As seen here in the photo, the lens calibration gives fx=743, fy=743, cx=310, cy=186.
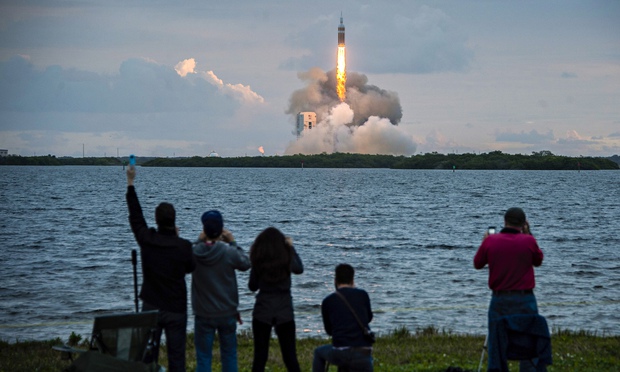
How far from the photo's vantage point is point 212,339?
25.0ft

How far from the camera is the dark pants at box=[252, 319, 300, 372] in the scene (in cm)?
726

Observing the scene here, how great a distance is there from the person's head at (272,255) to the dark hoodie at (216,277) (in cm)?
33

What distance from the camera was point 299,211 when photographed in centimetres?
5709

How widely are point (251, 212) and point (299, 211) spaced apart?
376 cm

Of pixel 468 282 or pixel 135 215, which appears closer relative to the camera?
pixel 135 215

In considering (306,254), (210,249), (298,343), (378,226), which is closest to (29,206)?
(378,226)

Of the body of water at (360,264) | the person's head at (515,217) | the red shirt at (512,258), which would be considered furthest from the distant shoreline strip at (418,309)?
the person's head at (515,217)

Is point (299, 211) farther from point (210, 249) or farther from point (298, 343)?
point (210, 249)

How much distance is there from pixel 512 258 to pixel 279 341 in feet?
8.09

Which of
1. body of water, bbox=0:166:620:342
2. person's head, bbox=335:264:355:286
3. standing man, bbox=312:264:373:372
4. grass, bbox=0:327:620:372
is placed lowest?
body of water, bbox=0:166:620:342

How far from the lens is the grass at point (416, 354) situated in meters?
9.41

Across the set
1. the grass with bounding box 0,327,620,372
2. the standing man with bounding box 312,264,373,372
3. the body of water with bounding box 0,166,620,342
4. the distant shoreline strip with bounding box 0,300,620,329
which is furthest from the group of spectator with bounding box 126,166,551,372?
the distant shoreline strip with bounding box 0,300,620,329

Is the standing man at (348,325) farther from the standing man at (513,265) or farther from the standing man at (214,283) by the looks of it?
the standing man at (513,265)

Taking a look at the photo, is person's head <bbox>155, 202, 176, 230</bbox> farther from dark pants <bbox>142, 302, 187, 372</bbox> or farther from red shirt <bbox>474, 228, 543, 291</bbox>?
red shirt <bbox>474, 228, 543, 291</bbox>
